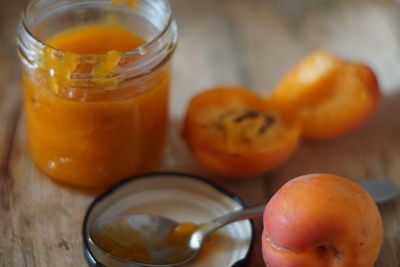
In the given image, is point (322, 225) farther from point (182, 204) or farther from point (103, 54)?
point (103, 54)

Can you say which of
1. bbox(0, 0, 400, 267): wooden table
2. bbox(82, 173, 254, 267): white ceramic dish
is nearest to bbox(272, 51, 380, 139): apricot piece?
bbox(0, 0, 400, 267): wooden table

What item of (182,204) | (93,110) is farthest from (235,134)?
(93,110)

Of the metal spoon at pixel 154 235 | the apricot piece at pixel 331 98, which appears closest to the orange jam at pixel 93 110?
the metal spoon at pixel 154 235

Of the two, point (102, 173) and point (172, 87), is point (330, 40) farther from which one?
point (102, 173)

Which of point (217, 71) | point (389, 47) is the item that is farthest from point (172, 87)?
point (389, 47)

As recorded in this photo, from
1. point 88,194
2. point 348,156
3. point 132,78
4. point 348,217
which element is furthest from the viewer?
point 348,156

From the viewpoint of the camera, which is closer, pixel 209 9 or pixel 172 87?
pixel 172 87

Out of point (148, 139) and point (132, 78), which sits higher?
point (132, 78)
